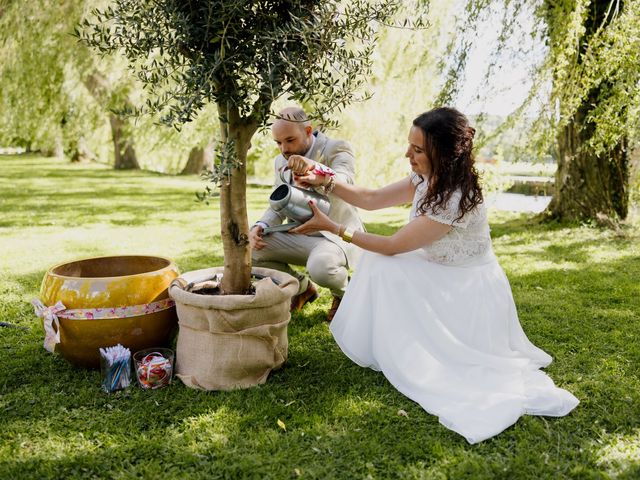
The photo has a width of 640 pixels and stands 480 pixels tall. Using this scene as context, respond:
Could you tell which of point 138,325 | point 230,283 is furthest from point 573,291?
point 138,325

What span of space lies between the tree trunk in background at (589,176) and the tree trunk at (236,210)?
4601 millimetres

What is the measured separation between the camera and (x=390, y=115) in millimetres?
9164

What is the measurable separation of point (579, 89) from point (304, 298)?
3.41m

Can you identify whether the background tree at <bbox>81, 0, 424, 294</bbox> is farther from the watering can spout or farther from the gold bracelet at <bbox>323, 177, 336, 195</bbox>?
the gold bracelet at <bbox>323, 177, 336, 195</bbox>

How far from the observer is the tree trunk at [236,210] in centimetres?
260

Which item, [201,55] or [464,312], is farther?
[464,312]

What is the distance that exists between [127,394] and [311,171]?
1519mm

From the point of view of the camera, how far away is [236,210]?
2748mm

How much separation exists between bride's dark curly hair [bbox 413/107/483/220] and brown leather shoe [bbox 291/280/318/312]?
1.38 meters

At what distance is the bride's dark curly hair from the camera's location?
8.95 ft

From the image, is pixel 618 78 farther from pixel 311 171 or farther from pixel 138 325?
pixel 138 325

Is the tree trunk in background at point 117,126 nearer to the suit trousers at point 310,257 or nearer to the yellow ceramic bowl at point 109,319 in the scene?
the yellow ceramic bowl at point 109,319

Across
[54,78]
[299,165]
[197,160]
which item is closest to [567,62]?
[299,165]

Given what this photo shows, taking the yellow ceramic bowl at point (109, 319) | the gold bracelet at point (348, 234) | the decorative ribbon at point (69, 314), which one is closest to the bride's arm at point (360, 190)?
the gold bracelet at point (348, 234)
